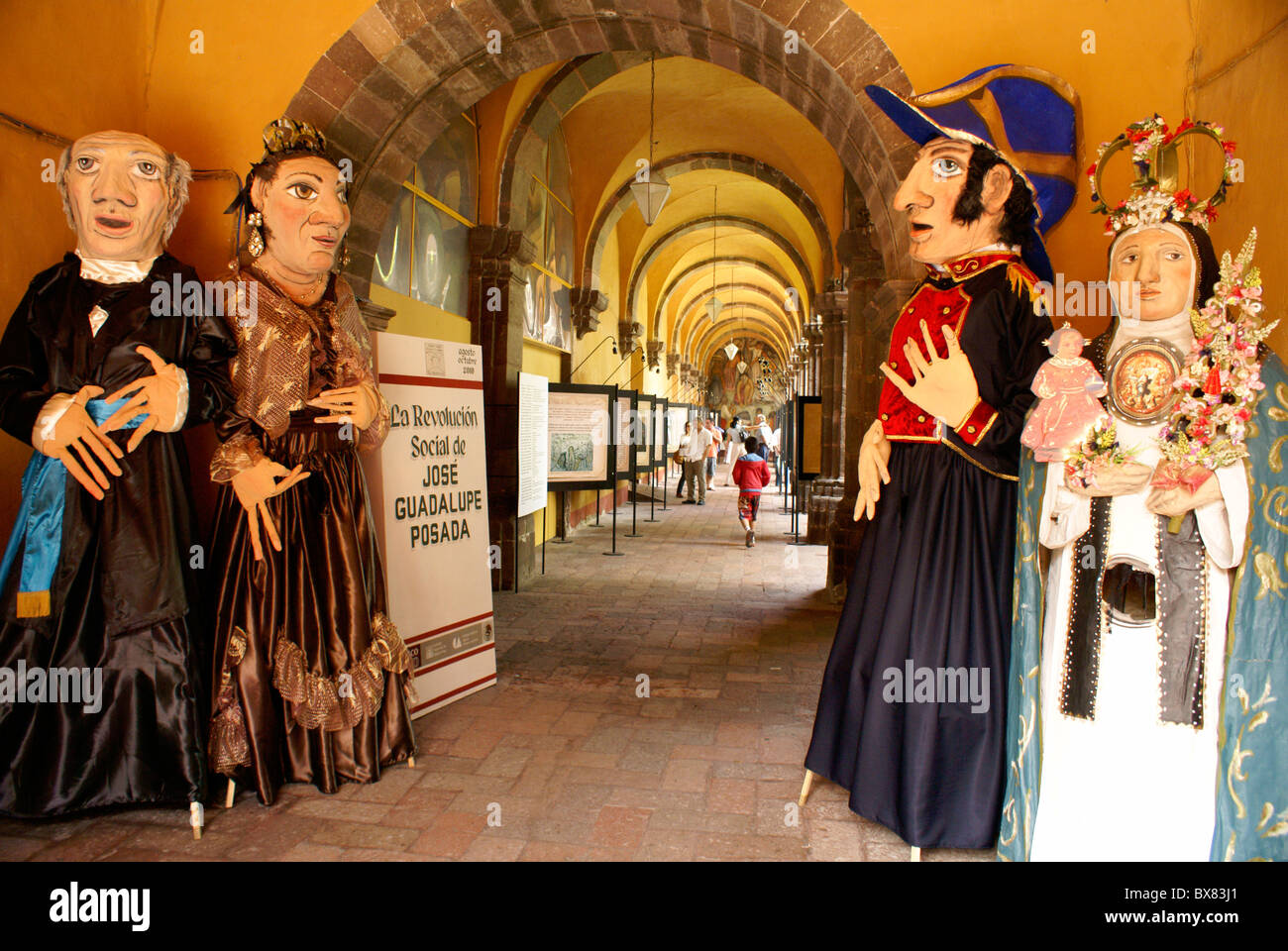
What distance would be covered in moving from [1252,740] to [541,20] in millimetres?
4196

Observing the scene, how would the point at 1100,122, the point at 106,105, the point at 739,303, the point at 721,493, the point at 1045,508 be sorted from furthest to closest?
Answer: the point at 739,303 → the point at 721,493 → the point at 106,105 → the point at 1100,122 → the point at 1045,508

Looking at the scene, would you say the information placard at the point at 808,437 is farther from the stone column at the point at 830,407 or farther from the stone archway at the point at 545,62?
the stone archway at the point at 545,62

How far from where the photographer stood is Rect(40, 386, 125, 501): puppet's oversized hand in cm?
250

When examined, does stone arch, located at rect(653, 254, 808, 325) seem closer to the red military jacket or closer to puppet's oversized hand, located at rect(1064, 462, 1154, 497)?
the red military jacket

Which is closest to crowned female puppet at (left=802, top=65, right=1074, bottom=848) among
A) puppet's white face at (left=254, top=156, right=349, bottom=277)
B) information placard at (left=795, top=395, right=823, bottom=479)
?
puppet's white face at (left=254, top=156, right=349, bottom=277)

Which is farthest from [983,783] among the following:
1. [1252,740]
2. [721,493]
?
[721,493]

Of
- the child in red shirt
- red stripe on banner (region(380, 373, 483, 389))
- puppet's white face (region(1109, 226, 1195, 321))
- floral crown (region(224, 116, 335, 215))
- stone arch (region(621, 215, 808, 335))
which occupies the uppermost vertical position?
stone arch (region(621, 215, 808, 335))

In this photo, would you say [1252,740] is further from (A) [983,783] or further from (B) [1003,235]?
(B) [1003,235]

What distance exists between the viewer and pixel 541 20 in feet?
13.1

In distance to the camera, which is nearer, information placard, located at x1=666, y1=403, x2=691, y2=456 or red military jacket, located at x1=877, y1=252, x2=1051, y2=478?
red military jacket, located at x1=877, y1=252, x2=1051, y2=478

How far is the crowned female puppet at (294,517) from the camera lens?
279 cm

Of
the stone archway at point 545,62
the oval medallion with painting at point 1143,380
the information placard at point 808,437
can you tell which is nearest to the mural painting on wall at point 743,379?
the information placard at point 808,437

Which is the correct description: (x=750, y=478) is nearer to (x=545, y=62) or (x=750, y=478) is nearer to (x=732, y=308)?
(x=545, y=62)

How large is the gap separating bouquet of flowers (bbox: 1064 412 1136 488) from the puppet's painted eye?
3.05 ft
